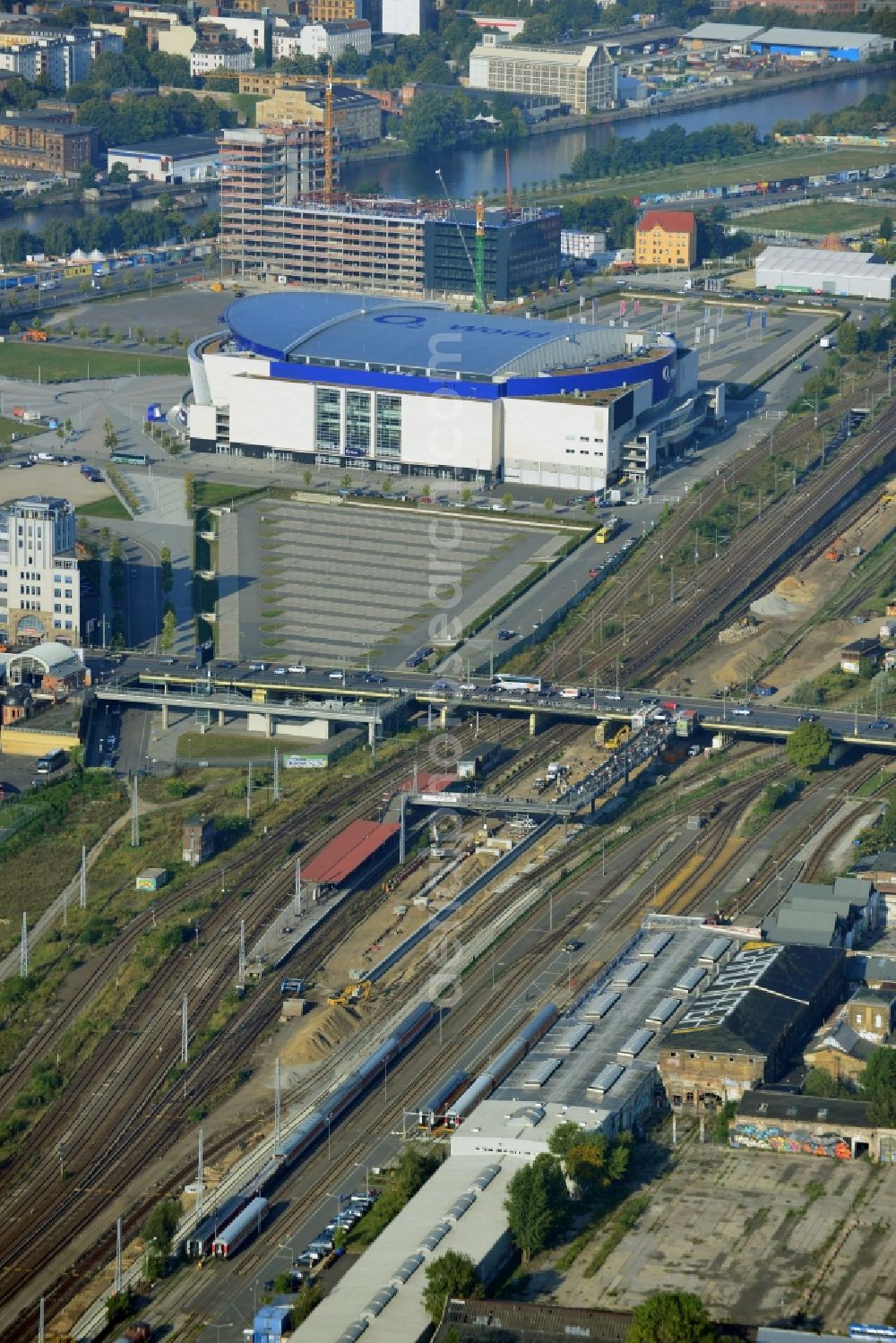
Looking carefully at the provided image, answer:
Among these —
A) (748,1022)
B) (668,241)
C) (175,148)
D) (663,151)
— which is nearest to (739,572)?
(748,1022)

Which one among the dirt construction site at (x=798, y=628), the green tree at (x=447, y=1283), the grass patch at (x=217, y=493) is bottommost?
the green tree at (x=447, y=1283)

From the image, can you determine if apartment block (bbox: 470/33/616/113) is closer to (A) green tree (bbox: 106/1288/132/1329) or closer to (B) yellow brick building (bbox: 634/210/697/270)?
(B) yellow brick building (bbox: 634/210/697/270)

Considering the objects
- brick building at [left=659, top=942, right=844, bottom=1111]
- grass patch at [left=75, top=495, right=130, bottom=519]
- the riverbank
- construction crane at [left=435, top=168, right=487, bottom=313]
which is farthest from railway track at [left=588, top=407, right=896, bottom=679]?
the riverbank

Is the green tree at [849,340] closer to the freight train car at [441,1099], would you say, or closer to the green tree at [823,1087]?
the freight train car at [441,1099]

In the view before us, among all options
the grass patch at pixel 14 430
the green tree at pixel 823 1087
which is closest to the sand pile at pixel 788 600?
Answer: the grass patch at pixel 14 430

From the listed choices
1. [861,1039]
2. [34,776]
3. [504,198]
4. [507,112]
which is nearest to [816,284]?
[504,198]

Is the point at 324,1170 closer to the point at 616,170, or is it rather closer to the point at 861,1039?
the point at 861,1039
